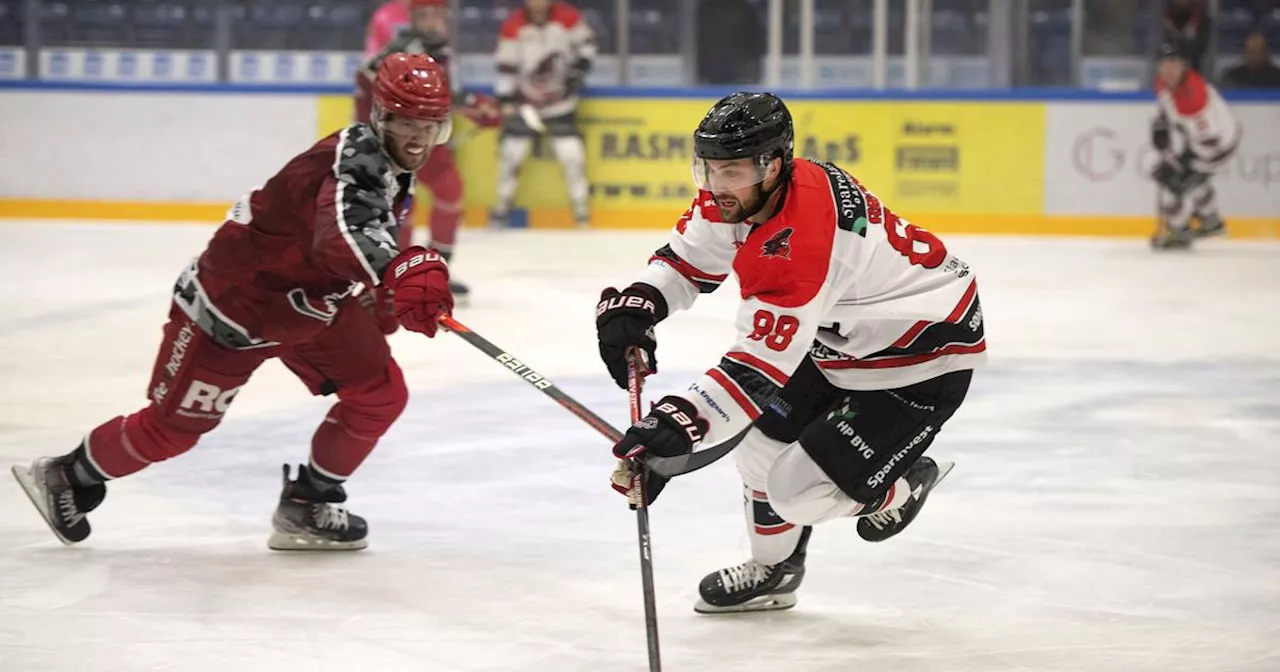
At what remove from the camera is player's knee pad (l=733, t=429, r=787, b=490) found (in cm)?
314

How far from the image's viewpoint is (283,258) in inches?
132

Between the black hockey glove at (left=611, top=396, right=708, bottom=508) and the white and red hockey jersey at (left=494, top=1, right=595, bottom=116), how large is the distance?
854 centimetres

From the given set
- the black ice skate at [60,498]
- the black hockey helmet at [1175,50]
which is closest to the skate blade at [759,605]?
the black ice skate at [60,498]

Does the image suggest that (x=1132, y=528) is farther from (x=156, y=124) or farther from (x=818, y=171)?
(x=156, y=124)

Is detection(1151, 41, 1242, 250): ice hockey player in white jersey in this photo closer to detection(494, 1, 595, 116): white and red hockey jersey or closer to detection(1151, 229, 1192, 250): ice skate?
detection(1151, 229, 1192, 250): ice skate

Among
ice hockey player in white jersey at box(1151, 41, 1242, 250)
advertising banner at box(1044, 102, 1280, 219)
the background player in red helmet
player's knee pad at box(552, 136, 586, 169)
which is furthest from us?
player's knee pad at box(552, 136, 586, 169)

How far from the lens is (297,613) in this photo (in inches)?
124

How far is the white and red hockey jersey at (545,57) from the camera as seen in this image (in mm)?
11047

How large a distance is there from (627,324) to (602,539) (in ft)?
2.73

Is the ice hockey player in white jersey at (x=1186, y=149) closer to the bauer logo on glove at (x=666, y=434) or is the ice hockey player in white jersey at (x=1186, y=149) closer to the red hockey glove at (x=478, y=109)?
the red hockey glove at (x=478, y=109)

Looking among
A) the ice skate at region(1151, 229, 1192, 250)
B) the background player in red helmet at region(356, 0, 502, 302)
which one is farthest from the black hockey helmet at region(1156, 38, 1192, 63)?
the background player in red helmet at region(356, 0, 502, 302)

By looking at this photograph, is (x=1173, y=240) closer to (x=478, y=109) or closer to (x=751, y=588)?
(x=478, y=109)

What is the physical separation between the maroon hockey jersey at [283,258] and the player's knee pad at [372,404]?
0.56 feet

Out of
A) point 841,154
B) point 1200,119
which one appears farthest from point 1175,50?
point 841,154
